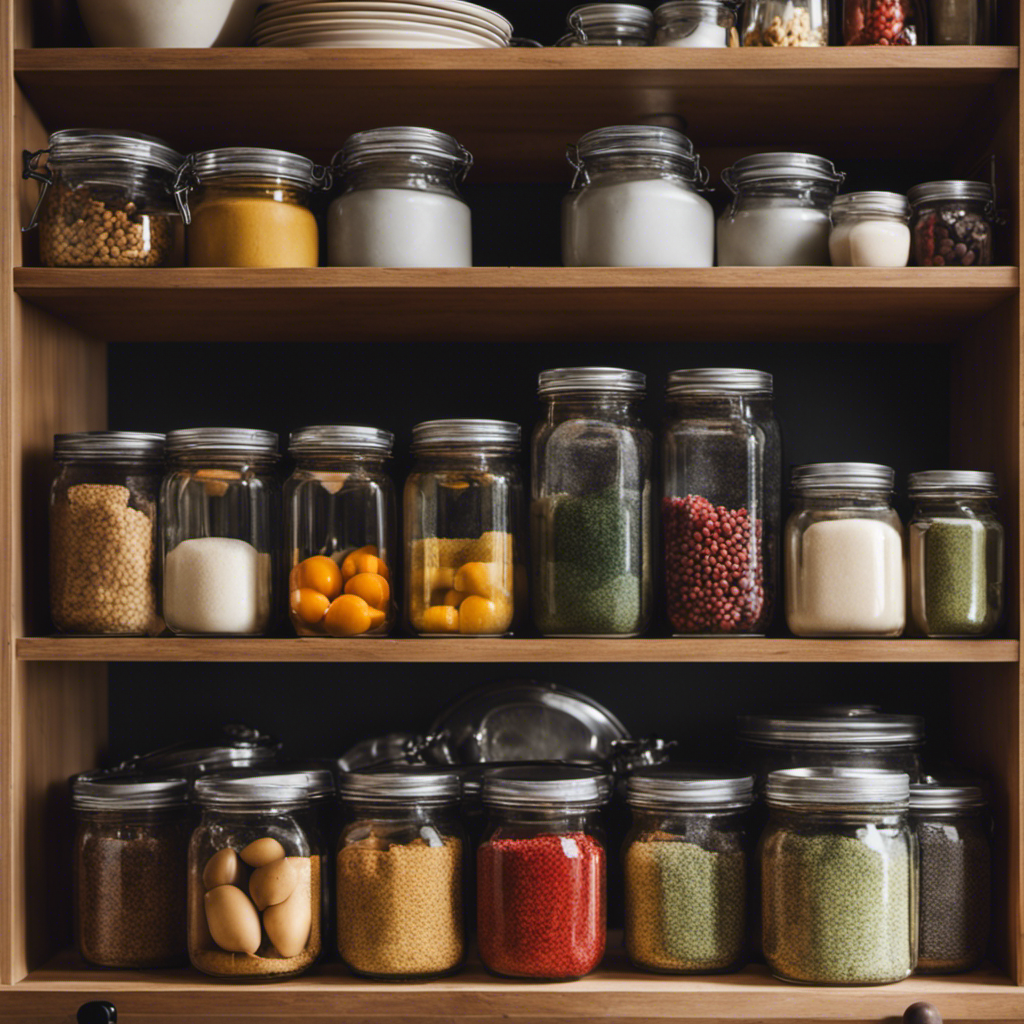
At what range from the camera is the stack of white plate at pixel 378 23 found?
1179 mm

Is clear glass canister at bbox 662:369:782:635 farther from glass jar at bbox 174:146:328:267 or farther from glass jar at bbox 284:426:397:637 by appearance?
glass jar at bbox 174:146:328:267

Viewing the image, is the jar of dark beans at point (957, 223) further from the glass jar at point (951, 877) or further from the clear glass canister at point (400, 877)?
the clear glass canister at point (400, 877)

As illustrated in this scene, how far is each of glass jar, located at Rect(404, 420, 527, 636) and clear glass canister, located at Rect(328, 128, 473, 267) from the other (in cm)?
19

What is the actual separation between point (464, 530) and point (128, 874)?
523 millimetres

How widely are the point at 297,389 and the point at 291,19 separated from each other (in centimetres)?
46

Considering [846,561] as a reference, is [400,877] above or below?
below

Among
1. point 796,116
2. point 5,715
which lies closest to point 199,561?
point 5,715

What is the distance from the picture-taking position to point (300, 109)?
1.25 meters

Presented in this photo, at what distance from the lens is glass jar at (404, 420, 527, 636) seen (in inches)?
46.2

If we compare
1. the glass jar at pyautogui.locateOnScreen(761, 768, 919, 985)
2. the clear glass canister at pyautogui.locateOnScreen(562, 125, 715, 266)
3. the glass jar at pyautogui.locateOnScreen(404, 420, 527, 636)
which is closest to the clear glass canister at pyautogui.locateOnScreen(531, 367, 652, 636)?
the glass jar at pyautogui.locateOnScreen(404, 420, 527, 636)

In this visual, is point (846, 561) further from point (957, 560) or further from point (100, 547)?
point (100, 547)

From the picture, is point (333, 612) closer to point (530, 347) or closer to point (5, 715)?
point (5, 715)

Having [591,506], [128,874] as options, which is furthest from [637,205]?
[128,874]

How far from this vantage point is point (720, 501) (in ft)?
3.90
